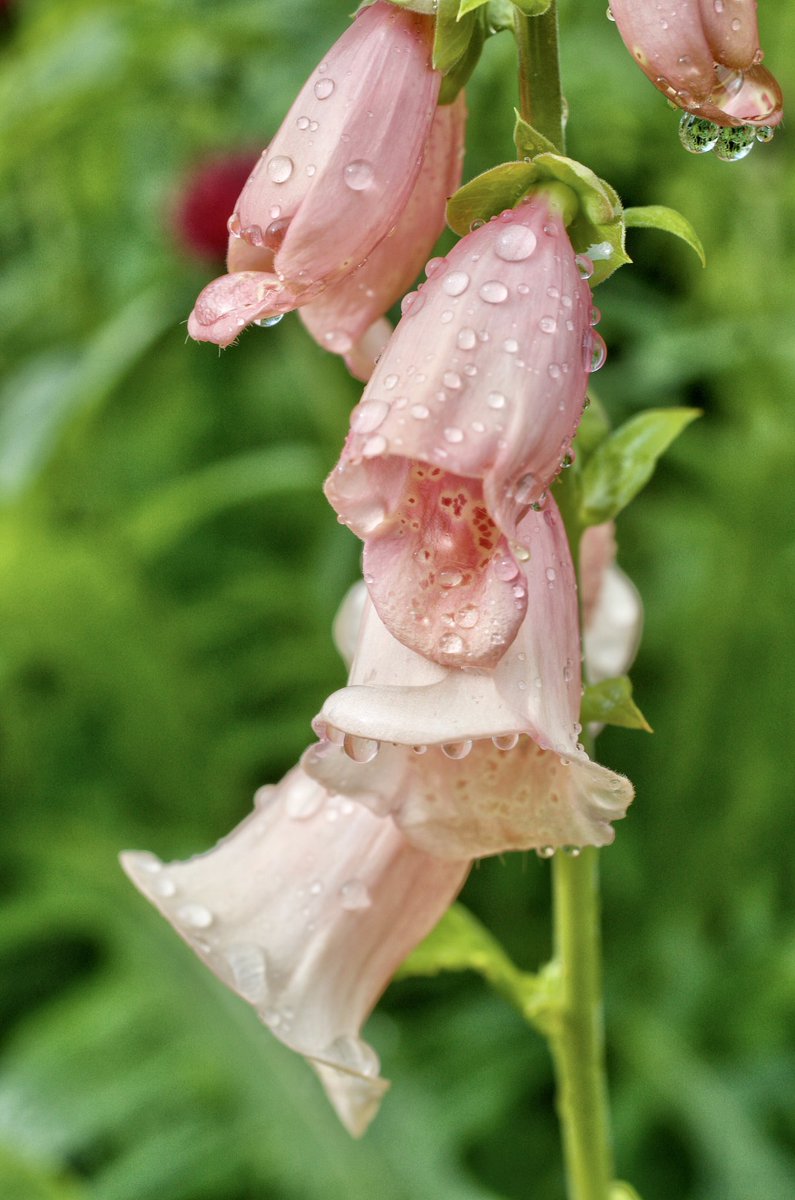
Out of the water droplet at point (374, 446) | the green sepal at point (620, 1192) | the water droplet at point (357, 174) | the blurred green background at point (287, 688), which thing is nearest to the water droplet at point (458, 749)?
the water droplet at point (374, 446)

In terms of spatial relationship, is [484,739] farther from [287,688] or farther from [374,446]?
[287,688]

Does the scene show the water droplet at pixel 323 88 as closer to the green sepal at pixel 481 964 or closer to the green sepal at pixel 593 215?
the green sepal at pixel 593 215

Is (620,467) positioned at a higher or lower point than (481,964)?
Result: higher

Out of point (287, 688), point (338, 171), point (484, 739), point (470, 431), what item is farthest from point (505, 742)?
point (287, 688)

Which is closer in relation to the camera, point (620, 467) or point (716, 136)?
point (716, 136)

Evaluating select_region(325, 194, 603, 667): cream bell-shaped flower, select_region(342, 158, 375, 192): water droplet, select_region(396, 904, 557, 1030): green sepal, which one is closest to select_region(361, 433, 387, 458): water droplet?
select_region(325, 194, 603, 667): cream bell-shaped flower

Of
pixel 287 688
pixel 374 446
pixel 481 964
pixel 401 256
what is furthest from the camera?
pixel 287 688

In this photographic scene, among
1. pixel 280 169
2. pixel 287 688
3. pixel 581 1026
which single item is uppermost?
pixel 280 169

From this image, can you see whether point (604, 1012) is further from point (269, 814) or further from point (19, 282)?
point (19, 282)
